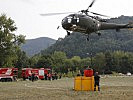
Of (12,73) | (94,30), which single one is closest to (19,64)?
(12,73)

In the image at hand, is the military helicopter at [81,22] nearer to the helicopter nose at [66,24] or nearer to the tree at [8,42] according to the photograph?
the helicopter nose at [66,24]

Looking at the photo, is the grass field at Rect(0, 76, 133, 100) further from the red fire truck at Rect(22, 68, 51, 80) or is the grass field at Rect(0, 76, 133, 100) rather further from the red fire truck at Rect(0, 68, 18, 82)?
the red fire truck at Rect(22, 68, 51, 80)

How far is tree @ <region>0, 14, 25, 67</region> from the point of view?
72812 mm

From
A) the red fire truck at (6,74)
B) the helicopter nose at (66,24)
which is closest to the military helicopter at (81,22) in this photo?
the helicopter nose at (66,24)

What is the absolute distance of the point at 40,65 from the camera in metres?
148

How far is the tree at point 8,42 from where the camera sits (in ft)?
239

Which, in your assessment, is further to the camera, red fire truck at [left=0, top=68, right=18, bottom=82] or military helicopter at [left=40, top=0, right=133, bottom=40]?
red fire truck at [left=0, top=68, right=18, bottom=82]

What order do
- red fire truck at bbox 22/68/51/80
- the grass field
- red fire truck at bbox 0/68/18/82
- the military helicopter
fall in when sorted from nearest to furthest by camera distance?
the grass field
the military helicopter
red fire truck at bbox 0/68/18/82
red fire truck at bbox 22/68/51/80

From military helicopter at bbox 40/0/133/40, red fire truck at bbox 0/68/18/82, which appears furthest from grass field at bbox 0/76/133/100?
red fire truck at bbox 0/68/18/82

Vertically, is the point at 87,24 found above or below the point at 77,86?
above

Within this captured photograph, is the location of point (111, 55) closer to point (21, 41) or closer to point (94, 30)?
point (21, 41)

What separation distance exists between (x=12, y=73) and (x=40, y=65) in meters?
84.3

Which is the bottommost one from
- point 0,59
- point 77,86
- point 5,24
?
point 77,86

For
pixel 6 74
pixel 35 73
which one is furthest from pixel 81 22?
pixel 35 73
